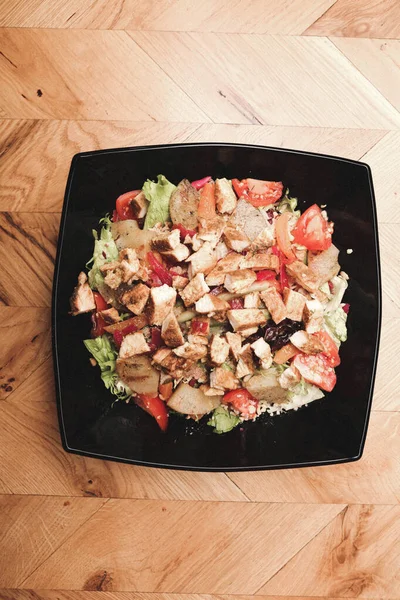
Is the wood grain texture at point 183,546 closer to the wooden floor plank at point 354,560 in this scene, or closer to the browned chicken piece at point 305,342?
the wooden floor plank at point 354,560

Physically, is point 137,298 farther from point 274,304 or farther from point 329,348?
point 329,348

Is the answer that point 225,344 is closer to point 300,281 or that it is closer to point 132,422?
point 300,281

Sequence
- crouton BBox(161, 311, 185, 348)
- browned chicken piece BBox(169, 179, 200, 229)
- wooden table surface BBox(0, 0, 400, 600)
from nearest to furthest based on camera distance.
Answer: crouton BBox(161, 311, 185, 348)
browned chicken piece BBox(169, 179, 200, 229)
wooden table surface BBox(0, 0, 400, 600)

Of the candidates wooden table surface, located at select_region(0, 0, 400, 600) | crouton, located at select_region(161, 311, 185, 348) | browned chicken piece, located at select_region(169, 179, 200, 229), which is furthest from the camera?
wooden table surface, located at select_region(0, 0, 400, 600)

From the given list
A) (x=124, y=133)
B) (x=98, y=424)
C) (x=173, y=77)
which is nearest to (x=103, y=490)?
(x=98, y=424)

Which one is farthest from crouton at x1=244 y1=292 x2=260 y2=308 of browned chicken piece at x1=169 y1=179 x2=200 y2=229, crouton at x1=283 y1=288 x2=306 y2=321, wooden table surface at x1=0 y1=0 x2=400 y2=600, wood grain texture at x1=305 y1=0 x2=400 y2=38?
Answer: wood grain texture at x1=305 y1=0 x2=400 y2=38

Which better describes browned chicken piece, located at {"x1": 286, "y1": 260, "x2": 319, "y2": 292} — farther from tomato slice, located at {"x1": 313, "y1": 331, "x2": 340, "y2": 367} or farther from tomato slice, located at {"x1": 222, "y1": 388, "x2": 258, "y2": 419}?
tomato slice, located at {"x1": 222, "y1": 388, "x2": 258, "y2": 419}

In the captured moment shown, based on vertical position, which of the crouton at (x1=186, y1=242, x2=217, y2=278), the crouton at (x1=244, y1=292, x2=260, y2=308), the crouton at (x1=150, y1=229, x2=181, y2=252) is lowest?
the crouton at (x1=244, y1=292, x2=260, y2=308)
